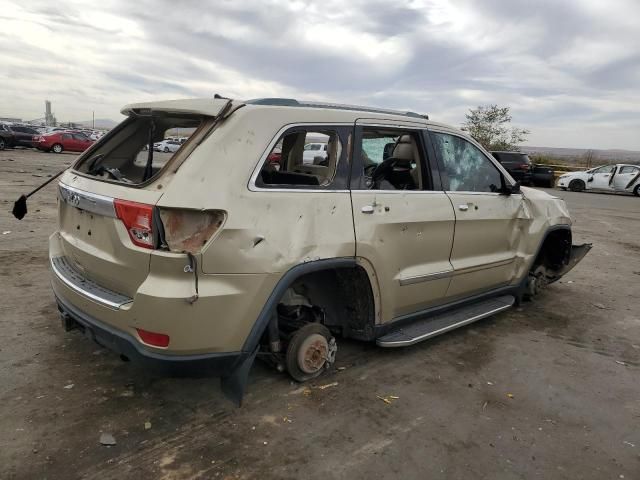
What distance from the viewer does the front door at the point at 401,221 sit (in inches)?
128

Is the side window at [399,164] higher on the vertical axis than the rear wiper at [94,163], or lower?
higher

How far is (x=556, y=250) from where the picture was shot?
18.5 ft

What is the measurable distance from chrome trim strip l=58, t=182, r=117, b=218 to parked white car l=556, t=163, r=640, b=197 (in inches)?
992

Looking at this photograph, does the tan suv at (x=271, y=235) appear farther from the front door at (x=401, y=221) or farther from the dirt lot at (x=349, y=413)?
the dirt lot at (x=349, y=413)

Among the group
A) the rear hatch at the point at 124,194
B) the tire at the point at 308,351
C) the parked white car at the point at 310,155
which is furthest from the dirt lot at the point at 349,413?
the parked white car at the point at 310,155

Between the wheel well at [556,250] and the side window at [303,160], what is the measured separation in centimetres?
302

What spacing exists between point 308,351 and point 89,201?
63.3 inches

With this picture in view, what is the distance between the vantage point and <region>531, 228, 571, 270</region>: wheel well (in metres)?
5.44

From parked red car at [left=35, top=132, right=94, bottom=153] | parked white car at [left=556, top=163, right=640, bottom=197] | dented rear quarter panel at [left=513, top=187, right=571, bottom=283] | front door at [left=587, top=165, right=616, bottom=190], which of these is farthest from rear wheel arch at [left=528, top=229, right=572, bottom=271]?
parked red car at [left=35, top=132, right=94, bottom=153]

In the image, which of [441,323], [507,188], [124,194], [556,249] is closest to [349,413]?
[441,323]

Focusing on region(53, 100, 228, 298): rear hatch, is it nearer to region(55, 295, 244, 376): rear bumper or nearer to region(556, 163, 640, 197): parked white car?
region(55, 295, 244, 376): rear bumper

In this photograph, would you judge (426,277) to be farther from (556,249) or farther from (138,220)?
(556,249)

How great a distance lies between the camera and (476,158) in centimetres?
432

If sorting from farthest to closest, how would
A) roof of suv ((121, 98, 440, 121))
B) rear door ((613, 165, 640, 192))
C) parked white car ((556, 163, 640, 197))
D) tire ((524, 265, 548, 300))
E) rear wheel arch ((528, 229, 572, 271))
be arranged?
parked white car ((556, 163, 640, 197)) → rear door ((613, 165, 640, 192)) → rear wheel arch ((528, 229, 572, 271)) → tire ((524, 265, 548, 300)) → roof of suv ((121, 98, 440, 121))
